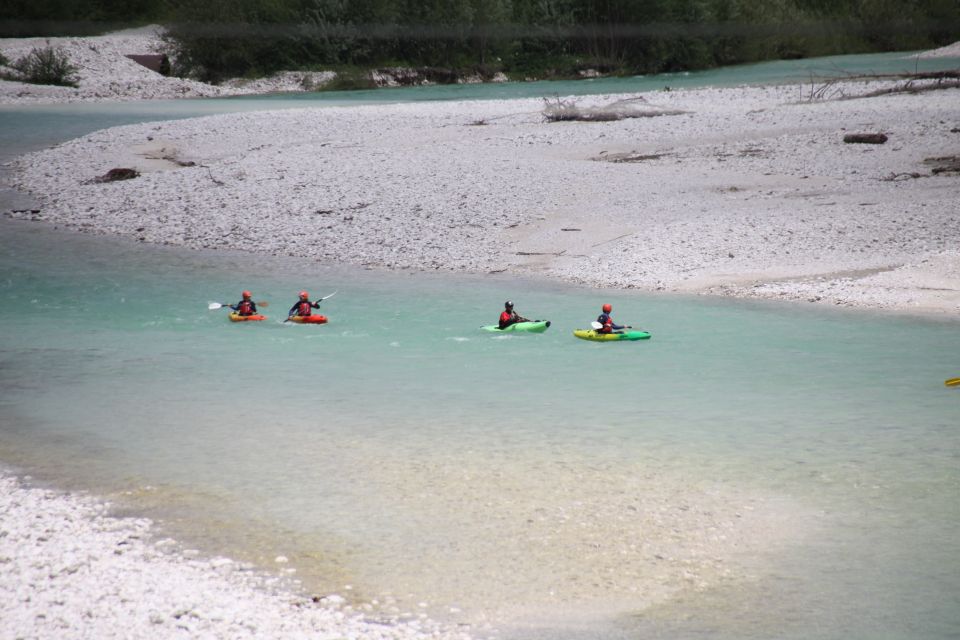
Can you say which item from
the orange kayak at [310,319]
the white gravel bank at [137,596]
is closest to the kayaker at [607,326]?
the orange kayak at [310,319]

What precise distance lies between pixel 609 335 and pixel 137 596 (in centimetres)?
740

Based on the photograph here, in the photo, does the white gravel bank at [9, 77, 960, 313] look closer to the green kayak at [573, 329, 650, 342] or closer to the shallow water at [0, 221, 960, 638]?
the shallow water at [0, 221, 960, 638]

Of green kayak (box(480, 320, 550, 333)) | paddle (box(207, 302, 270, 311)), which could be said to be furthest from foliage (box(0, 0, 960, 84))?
green kayak (box(480, 320, 550, 333))

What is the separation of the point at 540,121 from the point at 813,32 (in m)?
43.8

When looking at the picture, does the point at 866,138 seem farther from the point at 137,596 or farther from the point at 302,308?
the point at 137,596

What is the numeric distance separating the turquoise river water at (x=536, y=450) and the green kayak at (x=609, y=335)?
122 mm

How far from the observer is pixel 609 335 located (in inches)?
500

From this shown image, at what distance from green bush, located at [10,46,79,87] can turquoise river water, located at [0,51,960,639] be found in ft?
108

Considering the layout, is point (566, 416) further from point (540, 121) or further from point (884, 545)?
point (540, 121)

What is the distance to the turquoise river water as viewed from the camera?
6.60 meters

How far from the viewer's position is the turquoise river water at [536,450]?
21.7 feet

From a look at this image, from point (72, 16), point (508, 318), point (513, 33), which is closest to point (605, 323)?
point (508, 318)

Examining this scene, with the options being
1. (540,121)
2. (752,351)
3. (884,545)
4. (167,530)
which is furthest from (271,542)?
(540,121)

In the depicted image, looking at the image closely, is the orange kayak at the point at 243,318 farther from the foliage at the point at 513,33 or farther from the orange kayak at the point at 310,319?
the foliage at the point at 513,33
